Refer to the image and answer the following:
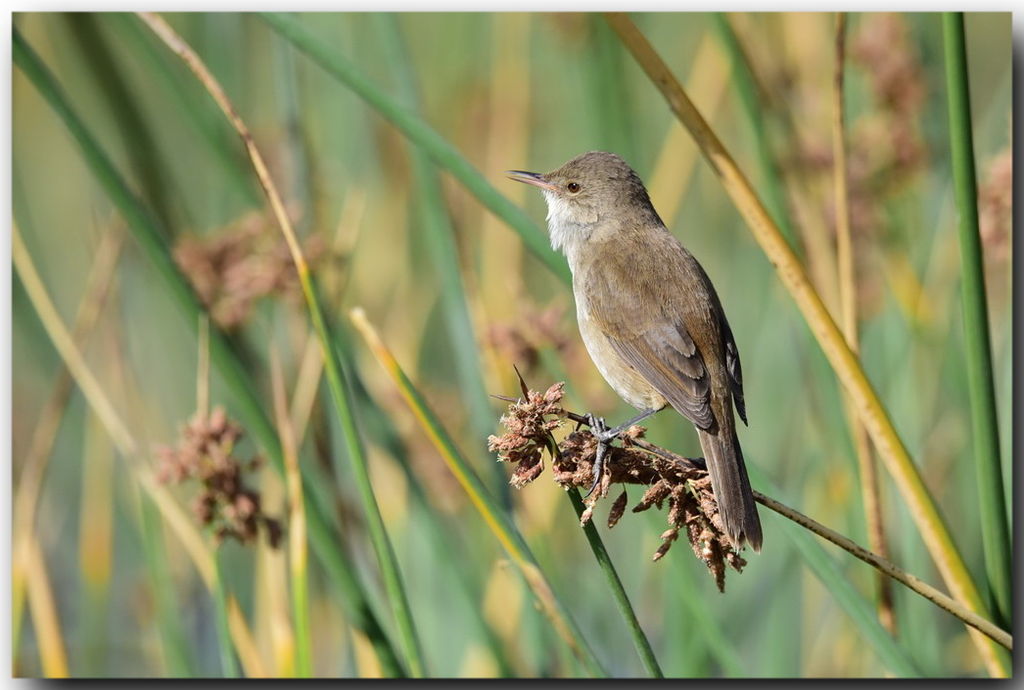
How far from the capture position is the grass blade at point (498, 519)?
2059 mm

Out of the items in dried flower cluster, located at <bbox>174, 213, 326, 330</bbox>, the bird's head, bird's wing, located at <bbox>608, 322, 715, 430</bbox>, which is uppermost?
the bird's head

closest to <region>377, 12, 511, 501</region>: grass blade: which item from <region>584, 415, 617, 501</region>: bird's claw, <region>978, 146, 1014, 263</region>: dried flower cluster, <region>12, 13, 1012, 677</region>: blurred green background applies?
<region>12, 13, 1012, 677</region>: blurred green background

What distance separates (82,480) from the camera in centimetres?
375

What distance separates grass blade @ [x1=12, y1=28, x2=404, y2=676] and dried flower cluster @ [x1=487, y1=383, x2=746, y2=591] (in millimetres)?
652

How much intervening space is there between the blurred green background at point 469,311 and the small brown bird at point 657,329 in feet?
0.75

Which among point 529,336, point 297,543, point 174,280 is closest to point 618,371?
point 529,336

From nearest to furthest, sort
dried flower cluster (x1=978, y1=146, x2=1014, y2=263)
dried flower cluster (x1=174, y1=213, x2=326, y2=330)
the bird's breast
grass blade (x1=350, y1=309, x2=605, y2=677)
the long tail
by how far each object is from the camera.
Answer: the long tail, grass blade (x1=350, y1=309, x2=605, y2=677), the bird's breast, dried flower cluster (x1=174, y1=213, x2=326, y2=330), dried flower cluster (x1=978, y1=146, x2=1014, y2=263)

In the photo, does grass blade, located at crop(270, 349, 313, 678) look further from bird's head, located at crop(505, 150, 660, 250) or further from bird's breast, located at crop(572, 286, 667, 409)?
bird's head, located at crop(505, 150, 660, 250)

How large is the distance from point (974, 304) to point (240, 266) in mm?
→ 1714

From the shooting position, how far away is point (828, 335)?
7.45ft

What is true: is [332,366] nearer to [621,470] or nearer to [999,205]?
[621,470]

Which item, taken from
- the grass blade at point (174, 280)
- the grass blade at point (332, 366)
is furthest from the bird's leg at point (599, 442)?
the grass blade at point (174, 280)

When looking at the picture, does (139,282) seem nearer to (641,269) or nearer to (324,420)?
(324,420)

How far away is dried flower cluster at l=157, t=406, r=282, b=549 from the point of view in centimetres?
245
